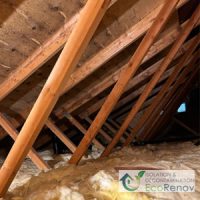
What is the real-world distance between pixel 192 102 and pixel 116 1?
5011 millimetres

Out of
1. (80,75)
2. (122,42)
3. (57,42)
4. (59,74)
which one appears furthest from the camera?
(80,75)

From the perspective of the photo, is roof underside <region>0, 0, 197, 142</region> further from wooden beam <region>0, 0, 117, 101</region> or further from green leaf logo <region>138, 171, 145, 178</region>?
green leaf logo <region>138, 171, 145, 178</region>

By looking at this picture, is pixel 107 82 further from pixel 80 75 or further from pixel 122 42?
pixel 122 42

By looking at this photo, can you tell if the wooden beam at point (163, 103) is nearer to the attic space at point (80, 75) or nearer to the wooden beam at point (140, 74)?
the wooden beam at point (140, 74)

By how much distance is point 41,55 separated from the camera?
203cm

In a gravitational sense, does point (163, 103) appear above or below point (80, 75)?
above

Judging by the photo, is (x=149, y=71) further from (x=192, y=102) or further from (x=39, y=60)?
(x=192, y=102)

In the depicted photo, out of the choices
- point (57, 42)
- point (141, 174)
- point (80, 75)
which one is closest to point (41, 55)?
point (57, 42)

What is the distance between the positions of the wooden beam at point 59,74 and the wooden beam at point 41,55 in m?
0.65

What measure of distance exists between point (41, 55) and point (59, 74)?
852 millimetres

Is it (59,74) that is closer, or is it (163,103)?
(59,74)

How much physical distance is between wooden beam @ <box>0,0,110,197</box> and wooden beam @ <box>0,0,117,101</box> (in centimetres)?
65

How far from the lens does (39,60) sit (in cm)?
205

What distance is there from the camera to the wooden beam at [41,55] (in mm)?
1900
